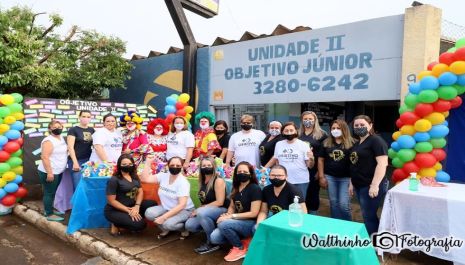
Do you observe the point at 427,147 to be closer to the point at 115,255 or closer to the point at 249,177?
the point at 249,177

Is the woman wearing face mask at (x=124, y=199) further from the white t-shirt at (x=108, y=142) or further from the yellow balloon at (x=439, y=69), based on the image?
the yellow balloon at (x=439, y=69)

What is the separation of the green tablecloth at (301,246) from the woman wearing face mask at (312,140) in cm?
172

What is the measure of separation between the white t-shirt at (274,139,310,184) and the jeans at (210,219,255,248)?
838mm

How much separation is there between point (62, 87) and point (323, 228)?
989 cm

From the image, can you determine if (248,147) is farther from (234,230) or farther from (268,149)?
(234,230)

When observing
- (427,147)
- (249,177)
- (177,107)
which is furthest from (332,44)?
(249,177)

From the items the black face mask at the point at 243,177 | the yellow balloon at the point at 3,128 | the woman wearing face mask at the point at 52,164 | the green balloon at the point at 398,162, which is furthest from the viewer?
the yellow balloon at the point at 3,128

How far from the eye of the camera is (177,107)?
726 cm

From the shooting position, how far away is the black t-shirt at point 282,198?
362cm

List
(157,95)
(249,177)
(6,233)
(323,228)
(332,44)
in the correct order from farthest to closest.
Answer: (157,95)
(332,44)
(6,233)
(249,177)
(323,228)

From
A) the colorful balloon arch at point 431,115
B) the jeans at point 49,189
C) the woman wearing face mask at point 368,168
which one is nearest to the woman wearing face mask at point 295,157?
the woman wearing face mask at point 368,168

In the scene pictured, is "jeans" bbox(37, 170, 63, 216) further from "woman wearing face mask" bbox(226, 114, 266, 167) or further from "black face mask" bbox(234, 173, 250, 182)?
"black face mask" bbox(234, 173, 250, 182)

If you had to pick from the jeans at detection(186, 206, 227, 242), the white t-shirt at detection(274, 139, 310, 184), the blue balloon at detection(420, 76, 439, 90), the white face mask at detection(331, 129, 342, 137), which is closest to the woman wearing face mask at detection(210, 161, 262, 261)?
the jeans at detection(186, 206, 227, 242)

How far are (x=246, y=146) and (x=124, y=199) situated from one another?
5.94ft
